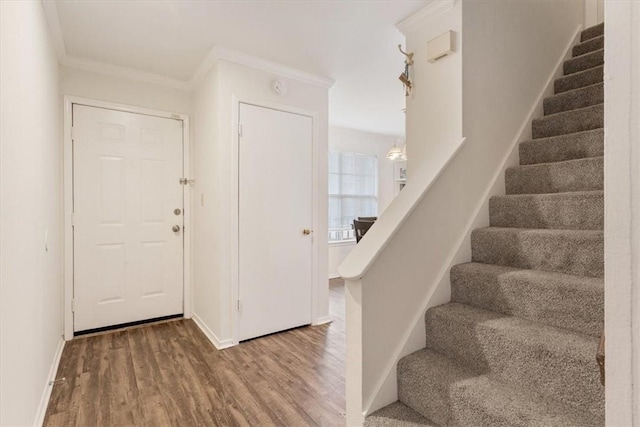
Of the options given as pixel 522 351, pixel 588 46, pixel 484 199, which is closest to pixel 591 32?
pixel 588 46

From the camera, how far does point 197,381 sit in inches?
85.7

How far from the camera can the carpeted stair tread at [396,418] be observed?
1332 mm

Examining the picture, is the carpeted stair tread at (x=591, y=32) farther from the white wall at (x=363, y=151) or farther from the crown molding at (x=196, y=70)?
the white wall at (x=363, y=151)

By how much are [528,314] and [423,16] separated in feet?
6.34

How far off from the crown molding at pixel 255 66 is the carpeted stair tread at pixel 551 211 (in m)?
2.02

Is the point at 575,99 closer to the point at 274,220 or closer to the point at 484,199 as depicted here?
the point at 484,199

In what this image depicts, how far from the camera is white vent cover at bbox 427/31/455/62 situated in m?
1.98

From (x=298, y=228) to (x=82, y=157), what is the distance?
2068 mm

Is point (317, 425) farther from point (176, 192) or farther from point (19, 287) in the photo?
point (176, 192)

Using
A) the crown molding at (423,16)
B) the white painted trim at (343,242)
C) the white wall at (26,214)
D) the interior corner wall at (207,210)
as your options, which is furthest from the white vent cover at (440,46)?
the white painted trim at (343,242)

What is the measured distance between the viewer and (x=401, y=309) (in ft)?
5.11

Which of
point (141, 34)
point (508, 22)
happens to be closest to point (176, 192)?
point (141, 34)
